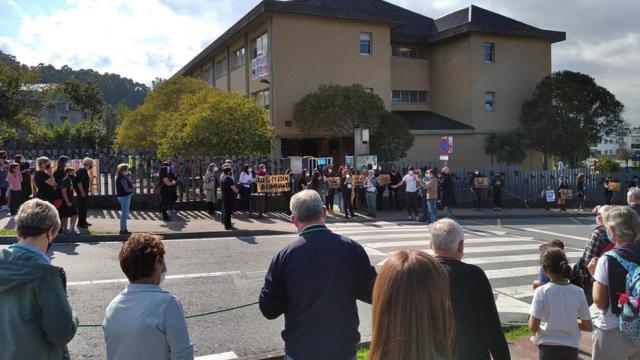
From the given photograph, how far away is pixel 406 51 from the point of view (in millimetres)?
38094

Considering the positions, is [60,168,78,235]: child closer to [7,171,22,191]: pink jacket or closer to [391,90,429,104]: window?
[7,171,22,191]: pink jacket

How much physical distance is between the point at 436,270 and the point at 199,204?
17.3 m

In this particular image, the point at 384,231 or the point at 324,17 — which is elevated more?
the point at 324,17

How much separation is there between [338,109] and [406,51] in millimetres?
11948

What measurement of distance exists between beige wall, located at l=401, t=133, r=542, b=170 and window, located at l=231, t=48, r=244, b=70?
12569 millimetres

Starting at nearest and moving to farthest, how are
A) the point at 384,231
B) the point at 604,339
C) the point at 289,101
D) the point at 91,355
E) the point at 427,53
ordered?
the point at 604,339
the point at 91,355
the point at 384,231
the point at 289,101
the point at 427,53

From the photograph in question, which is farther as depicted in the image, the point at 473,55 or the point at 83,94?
the point at 83,94

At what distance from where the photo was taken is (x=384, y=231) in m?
15.8

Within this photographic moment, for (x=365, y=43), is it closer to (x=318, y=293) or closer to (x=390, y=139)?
(x=390, y=139)

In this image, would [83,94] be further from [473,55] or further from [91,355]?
[91,355]

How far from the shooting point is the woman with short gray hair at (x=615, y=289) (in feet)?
13.3

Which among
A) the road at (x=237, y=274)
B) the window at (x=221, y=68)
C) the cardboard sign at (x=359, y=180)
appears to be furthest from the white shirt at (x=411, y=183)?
the window at (x=221, y=68)

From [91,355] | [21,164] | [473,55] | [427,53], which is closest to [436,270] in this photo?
[91,355]

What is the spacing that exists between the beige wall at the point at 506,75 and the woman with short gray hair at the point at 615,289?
32366mm
